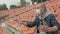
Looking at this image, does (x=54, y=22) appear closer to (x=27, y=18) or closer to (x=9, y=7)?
(x=27, y=18)

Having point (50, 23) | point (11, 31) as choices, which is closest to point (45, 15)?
point (50, 23)

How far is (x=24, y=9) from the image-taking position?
6191 mm

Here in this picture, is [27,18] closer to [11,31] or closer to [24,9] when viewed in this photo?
[24,9]

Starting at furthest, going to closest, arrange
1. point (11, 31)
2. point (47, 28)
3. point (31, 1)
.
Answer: point (31, 1), point (11, 31), point (47, 28)

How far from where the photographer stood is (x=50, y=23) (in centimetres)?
208

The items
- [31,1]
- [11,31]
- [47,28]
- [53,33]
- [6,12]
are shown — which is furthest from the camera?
[31,1]

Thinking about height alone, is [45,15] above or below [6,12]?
above

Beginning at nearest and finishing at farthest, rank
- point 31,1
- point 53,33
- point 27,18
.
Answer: point 53,33 → point 27,18 → point 31,1

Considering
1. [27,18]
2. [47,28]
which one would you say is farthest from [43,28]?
[27,18]

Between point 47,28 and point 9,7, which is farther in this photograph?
point 9,7

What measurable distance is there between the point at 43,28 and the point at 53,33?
157 millimetres

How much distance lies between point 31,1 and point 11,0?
0.58 m

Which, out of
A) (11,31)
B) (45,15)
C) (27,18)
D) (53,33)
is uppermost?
(45,15)

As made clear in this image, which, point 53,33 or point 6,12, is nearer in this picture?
point 53,33
